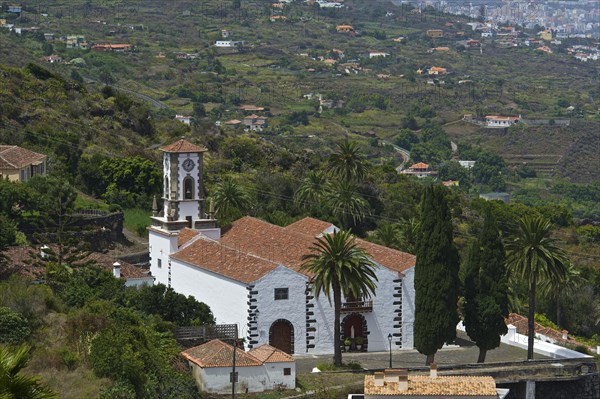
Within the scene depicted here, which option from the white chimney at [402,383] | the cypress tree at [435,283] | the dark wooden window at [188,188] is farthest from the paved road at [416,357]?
the dark wooden window at [188,188]

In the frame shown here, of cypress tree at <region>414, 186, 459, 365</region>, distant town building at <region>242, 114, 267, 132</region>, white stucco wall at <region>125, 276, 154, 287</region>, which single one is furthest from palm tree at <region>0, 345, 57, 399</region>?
distant town building at <region>242, 114, 267, 132</region>

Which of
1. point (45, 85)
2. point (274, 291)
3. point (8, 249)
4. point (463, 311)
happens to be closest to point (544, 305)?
point (463, 311)

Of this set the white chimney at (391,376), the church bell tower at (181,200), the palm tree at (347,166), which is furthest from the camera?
the palm tree at (347,166)

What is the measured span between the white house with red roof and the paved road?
9.52 ft

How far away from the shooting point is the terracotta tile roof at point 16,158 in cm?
6944

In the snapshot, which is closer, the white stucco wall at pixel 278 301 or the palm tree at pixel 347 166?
the white stucco wall at pixel 278 301

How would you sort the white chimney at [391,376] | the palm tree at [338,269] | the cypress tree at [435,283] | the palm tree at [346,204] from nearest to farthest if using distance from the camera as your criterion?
the white chimney at [391,376] < the palm tree at [338,269] < the cypress tree at [435,283] < the palm tree at [346,204]

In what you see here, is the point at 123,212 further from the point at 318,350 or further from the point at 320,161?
the point at 320,161

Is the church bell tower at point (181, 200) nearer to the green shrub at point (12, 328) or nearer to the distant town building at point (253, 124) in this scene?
the green shrub at point (12, 328)

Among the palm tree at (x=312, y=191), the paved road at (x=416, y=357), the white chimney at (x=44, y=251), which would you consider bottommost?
the palm tree at (x=312, y=191)

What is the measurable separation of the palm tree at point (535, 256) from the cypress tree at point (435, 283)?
2619 millimetres

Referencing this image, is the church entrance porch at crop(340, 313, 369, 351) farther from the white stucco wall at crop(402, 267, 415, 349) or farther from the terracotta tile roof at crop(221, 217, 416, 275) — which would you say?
the terracotta tile roof at crop(221, 217, 416, 275)

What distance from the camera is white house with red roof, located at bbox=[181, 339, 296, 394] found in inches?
1833

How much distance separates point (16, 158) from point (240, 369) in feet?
92.2
